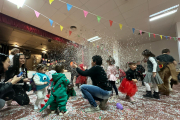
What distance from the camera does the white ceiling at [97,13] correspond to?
2977mm

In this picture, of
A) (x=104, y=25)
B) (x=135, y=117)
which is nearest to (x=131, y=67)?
(x=135, y=117)

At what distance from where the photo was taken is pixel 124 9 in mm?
3291

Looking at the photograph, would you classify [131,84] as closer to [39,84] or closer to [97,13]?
[39,84]

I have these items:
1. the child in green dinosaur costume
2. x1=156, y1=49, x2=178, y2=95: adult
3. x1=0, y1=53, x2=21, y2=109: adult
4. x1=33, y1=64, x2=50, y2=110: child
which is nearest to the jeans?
the child in green dinosaur costume

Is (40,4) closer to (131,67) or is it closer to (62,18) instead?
(62,18)

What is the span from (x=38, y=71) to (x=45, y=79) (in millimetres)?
221

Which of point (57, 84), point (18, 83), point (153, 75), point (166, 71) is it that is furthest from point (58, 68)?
point (166, 71)

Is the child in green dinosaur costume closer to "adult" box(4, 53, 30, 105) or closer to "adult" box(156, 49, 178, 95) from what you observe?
"adult" box(4, 53, 30, 105)

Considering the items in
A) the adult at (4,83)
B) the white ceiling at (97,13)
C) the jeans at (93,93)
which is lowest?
the jeans at (93,93)

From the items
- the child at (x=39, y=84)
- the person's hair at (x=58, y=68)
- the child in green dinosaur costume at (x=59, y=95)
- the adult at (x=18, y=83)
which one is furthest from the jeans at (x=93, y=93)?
the adult at (x=18, y=83)

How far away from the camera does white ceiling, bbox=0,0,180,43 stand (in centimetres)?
298

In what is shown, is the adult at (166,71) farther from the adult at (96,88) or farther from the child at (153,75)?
the adult at (96,88)

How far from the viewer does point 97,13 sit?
3453 mm

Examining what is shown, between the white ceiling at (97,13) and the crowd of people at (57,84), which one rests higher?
the white ceiling at (97,13)
